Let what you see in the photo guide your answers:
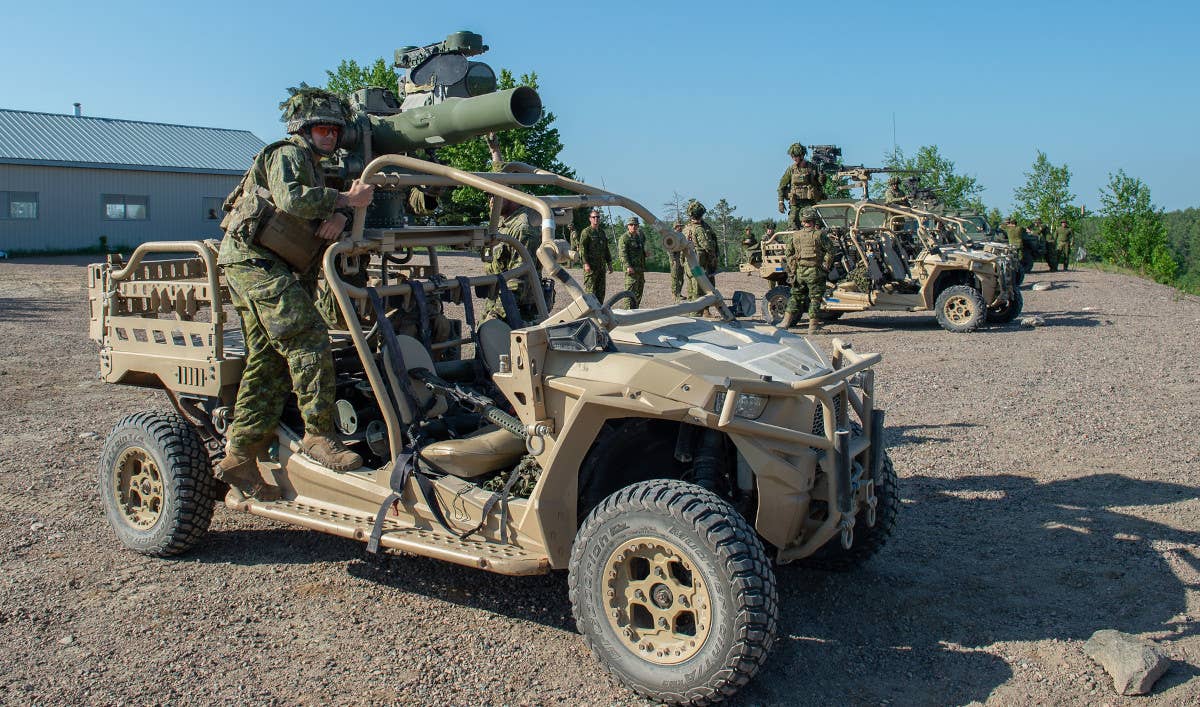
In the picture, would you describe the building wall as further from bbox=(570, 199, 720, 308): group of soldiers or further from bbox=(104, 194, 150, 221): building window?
bbox=(570, 199, 720, 308): group of soldiers

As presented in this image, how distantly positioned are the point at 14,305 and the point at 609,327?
1648 centimetres

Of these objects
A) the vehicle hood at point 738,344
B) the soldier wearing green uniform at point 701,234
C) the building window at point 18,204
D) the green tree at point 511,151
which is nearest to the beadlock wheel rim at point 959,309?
the soldier wearing green uniform at point 701,234

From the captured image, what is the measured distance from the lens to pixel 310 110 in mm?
4965

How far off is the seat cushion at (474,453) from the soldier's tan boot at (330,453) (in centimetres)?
48

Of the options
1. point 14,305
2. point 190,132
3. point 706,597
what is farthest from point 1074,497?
point 190,132

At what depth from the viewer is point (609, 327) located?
4.07 metres

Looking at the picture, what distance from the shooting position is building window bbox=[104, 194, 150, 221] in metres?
31.6

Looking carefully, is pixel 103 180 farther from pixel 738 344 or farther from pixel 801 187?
pixel 738 344

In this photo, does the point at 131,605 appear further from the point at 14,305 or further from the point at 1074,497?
the point at 14,305

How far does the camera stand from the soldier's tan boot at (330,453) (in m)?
4.86

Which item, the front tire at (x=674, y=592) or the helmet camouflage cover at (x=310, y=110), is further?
the helmet camouflage cover at (x=310, y=110)

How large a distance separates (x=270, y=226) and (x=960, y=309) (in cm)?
1205

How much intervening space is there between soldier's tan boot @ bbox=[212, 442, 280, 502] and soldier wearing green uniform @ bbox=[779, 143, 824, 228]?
12946 millimetres

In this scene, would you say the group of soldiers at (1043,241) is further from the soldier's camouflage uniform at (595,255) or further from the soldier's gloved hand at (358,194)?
the soldier's gloved hand at (358,194)
